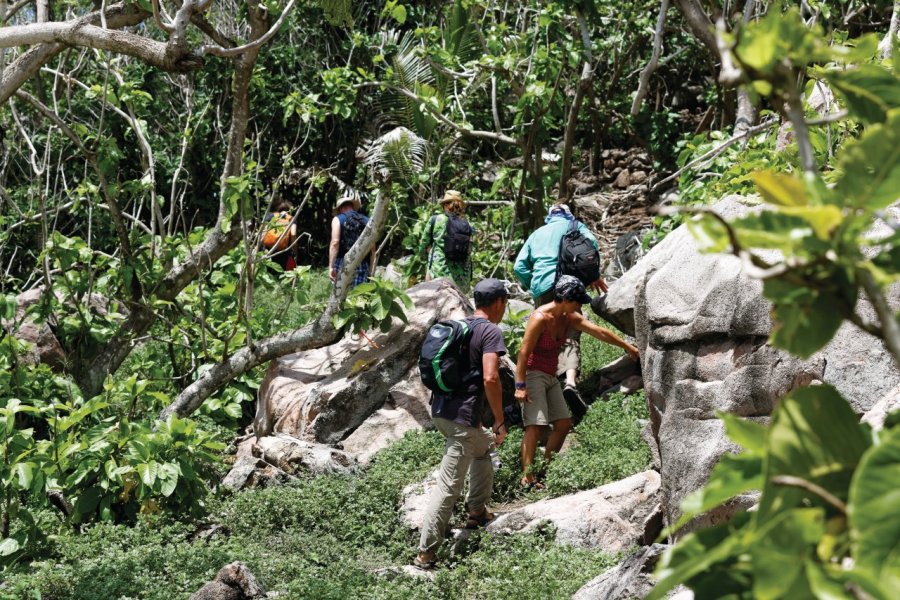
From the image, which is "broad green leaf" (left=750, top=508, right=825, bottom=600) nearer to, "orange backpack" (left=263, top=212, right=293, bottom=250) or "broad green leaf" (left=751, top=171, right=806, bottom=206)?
"broad green leaf" (left=751, top=171, right=806, bottom=206)

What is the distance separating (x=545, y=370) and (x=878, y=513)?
626 cm

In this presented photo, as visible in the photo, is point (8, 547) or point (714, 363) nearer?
point (714, 363)

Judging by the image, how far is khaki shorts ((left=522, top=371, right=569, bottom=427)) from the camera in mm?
7449

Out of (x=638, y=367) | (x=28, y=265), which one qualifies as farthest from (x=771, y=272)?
(x=28, y=265)

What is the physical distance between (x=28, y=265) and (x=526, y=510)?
1048cm

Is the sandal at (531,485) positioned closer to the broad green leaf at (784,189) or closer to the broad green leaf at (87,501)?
the broad green leaf at (87,501)

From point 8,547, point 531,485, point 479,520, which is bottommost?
point 531,485

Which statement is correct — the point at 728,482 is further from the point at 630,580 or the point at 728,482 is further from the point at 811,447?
the point at 630,580

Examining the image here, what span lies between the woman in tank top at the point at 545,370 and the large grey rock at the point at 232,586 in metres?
2.51

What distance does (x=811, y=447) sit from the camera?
1.52 m

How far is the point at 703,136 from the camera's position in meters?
8.91

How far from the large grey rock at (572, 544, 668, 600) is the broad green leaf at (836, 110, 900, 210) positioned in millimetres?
3377

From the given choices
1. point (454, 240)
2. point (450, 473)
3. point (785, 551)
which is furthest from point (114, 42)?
point (785, 551)

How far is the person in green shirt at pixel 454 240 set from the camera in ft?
30.7
